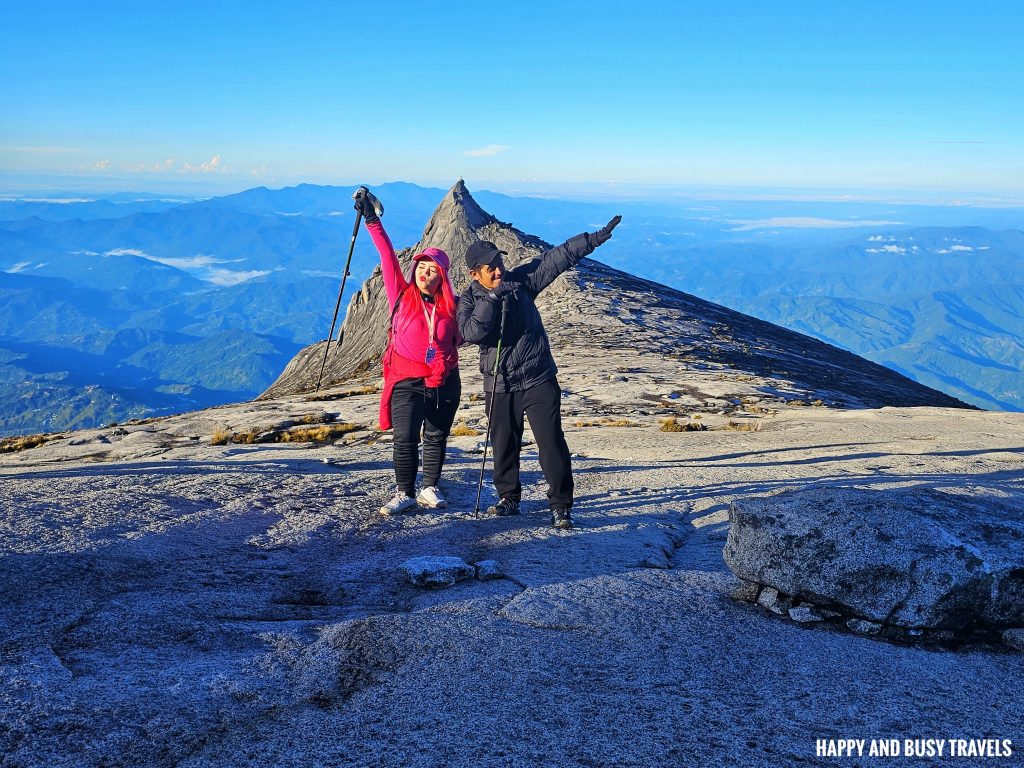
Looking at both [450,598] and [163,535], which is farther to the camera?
[163,535]

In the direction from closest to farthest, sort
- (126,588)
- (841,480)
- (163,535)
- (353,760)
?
(353,760) < (126,588) < (163,535) < (841,480)

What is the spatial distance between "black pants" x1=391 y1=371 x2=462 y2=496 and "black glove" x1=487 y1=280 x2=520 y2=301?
4.89 feet

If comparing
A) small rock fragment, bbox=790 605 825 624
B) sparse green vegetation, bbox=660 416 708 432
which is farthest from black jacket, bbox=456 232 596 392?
sparse green vegetation, bbox=660 416 708 432

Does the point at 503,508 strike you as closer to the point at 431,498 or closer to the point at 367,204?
the point at 431,498

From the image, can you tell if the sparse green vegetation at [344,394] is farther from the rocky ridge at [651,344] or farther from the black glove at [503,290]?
the black glove at [503,290]

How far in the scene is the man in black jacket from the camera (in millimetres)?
8508

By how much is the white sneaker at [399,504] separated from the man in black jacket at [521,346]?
1.46m

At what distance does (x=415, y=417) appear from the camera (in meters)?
9.39

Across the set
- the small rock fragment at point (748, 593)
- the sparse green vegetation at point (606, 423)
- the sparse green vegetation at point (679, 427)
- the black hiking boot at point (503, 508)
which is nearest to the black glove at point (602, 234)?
the black hiking boot at point (503, 508)

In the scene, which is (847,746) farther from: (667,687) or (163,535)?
(163,535)

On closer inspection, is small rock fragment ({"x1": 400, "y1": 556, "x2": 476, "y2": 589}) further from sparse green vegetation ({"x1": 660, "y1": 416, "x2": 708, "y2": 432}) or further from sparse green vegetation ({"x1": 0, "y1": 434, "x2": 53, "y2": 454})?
sparse green vegetation ({"x1": 0, "y1": 434, "x2": 53, "y2": 454})

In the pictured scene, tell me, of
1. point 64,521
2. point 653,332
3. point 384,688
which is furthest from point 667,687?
point 653,332

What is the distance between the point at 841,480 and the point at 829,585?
6189mm

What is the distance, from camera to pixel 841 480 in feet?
38.1
